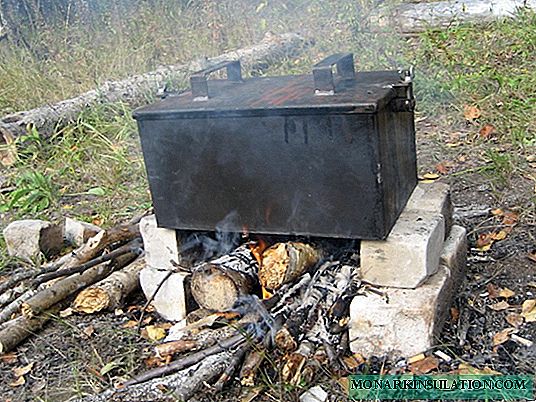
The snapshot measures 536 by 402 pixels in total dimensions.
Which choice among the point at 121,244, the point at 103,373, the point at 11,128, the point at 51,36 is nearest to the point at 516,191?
the point at 121,244

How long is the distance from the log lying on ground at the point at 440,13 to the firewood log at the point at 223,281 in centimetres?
404

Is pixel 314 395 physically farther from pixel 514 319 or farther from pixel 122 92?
pixel 122 92

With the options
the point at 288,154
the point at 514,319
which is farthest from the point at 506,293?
the point at 288,154

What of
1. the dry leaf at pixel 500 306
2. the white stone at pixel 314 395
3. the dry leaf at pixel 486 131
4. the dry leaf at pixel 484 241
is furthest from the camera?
the dry leaf at pixel 486 131

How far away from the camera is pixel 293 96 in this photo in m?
2.12

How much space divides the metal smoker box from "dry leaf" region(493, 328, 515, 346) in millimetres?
547

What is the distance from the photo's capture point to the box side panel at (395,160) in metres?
2.03

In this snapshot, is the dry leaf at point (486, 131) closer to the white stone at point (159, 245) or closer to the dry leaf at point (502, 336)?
the dry leaf at point (502, 336)

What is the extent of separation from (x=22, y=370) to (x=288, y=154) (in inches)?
50.6

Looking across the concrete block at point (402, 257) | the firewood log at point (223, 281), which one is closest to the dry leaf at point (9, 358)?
the firewood log at point (223, 281)

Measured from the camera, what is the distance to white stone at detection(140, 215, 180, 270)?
245cm

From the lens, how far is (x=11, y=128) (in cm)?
465

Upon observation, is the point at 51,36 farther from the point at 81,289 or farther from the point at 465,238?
the point at 465,238

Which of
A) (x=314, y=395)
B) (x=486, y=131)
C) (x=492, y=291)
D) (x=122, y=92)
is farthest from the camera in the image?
(x=122, y=92)
